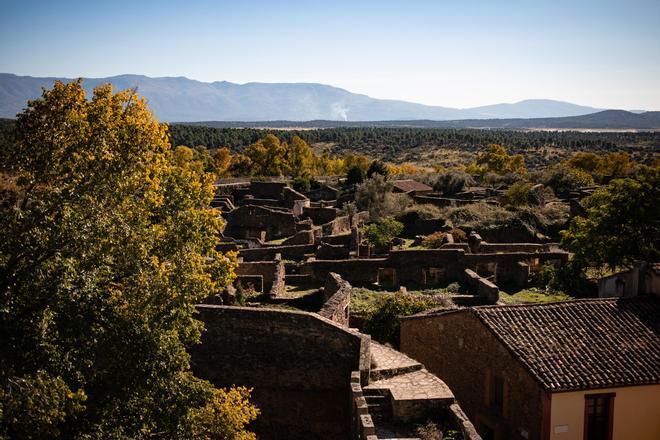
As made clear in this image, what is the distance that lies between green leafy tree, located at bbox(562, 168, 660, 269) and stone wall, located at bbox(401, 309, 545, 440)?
9828mm

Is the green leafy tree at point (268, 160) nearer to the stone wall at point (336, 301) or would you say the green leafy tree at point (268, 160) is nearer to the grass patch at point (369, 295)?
the grass patch at point (369, 295)

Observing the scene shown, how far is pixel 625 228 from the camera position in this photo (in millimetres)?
23875

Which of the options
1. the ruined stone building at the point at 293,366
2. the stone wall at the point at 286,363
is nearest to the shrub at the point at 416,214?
the ruined stone building at the point at 293,366

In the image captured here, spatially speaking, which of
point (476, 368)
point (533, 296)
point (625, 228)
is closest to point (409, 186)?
point (533, 296)

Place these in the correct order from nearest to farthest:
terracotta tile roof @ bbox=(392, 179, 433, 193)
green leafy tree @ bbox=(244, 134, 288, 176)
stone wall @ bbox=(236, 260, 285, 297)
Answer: stone wall @ bbox=(236, 260, 285, 297), terracotta tile roof @ bbox=(392, 179, 433, 193), green leafy tree @ bbox=(244, 134, 288, 176)

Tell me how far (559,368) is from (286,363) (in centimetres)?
681

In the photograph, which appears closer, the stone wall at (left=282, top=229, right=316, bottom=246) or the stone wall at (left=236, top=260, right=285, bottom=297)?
the stone wall at (left=236, top=260, right=285, bottom=297)

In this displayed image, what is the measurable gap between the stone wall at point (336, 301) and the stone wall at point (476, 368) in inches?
85.0

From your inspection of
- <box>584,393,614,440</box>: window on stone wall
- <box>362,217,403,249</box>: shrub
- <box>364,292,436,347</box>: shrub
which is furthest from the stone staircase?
<box>362,217,403,249</box>: shrub

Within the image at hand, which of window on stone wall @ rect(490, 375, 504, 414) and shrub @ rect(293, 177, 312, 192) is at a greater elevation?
shrub @ rect(293, 177, 312, 192)

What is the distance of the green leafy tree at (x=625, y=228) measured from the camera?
77.2ft

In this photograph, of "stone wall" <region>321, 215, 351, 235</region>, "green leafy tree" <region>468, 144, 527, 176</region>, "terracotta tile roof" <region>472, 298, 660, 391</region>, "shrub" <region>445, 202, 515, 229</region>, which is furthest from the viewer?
"green leafy tree" <region>468, 144, 527, 176</region>

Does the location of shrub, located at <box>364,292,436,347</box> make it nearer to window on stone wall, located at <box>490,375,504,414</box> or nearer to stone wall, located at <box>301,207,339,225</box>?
window on stone wall, located at <box>490,375,504,414</box>

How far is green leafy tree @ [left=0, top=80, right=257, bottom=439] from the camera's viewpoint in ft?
34.2
